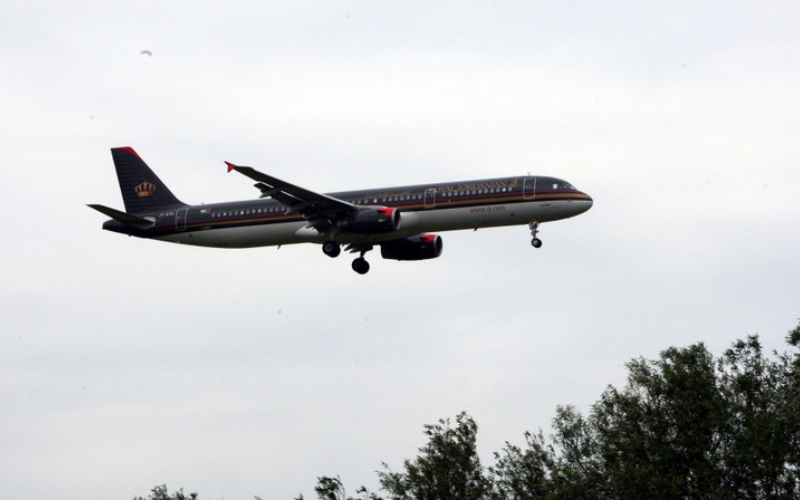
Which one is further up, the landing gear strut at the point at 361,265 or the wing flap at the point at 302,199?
the wing flap at the point at 302,199

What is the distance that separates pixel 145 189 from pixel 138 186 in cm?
80

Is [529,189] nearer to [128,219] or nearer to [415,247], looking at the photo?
[415,247]

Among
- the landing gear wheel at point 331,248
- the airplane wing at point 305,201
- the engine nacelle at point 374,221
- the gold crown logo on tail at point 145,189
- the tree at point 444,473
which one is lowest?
the tree at point 444,473

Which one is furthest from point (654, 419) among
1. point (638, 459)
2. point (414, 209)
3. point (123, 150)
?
point (123, 150)

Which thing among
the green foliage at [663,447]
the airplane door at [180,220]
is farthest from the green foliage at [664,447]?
the airplane door at [180,220]

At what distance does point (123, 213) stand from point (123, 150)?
Result: 28.3 feet

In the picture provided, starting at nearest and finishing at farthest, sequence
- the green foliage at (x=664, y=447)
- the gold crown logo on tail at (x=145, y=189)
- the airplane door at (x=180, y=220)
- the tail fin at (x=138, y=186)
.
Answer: the green foliage at (x=664, y=447) → the airplane door at (x=180, y=220) → the tail fin at (x=138, y=186) → the gold crown logo on tail at (x=145, y=189)

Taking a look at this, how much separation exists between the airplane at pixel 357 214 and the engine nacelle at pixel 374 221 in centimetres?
5

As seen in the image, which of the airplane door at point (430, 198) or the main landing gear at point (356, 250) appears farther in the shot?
the main landing gear at point (356, 250)

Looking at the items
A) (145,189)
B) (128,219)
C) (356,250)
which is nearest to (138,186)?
(145,189)

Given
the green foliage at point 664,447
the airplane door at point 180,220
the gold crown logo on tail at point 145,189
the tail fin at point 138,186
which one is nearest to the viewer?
the green foliage at point 664,447

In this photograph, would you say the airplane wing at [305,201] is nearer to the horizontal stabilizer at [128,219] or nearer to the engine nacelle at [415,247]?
the engine nacelle at [415,247]

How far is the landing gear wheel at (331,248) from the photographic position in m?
60.3

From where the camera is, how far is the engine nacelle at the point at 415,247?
6406cm
